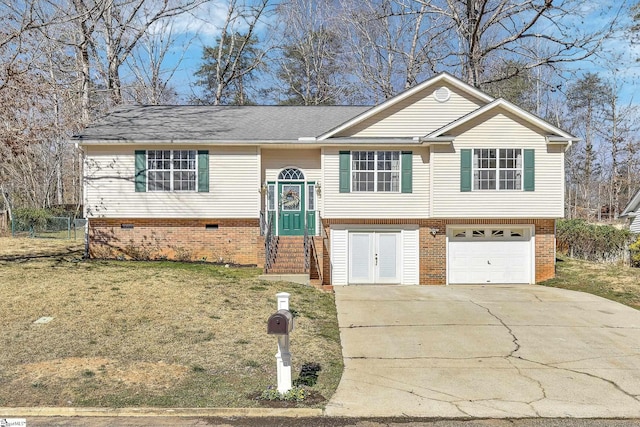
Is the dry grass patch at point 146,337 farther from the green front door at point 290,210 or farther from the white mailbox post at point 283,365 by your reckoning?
the green front door at point 290,210

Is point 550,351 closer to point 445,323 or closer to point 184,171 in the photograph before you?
point 445,323

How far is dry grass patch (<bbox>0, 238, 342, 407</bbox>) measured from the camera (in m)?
7.25

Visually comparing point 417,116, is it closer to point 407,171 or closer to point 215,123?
point 407,171

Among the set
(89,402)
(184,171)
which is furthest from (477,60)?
(89,402)

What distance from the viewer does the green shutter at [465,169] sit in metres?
17.1

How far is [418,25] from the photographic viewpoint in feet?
99.6

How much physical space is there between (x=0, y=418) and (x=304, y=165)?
13.3 meters

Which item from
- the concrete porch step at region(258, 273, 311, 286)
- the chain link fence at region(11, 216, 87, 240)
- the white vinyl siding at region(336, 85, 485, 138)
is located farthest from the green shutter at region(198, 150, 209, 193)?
the chain link fence at region(11, 216, 87, 240)

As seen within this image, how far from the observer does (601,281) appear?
54.5ft

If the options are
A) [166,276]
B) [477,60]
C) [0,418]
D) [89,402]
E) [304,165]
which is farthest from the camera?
[477,60]

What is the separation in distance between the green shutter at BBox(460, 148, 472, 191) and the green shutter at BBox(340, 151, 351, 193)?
3.65 m

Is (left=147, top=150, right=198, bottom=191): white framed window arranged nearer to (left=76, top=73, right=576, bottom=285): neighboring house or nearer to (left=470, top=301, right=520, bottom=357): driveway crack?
(left=76, top=73, right=576, bottom=285): neighboring house

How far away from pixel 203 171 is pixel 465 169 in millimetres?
8735

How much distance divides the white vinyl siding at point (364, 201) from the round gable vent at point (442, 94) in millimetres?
2213
